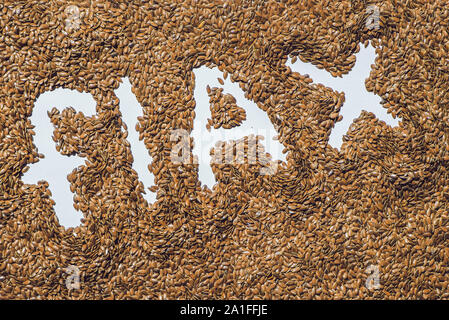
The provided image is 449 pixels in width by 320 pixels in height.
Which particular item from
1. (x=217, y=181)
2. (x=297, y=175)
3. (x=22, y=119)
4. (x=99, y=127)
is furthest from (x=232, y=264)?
(x=22, y=119)

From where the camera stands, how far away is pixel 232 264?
2387mm

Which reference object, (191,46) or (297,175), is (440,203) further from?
(191,46)

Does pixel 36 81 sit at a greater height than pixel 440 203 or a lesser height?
greater

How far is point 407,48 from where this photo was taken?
246 centimetres

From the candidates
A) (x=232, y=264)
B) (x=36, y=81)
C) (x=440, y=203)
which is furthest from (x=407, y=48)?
(x=36, y=81)

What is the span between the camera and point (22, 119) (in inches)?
96.3

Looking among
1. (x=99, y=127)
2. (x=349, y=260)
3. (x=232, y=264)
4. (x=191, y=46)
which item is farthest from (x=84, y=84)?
(x=349, y=260)

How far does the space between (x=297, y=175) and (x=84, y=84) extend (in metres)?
1.37

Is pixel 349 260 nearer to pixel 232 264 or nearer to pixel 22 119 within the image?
pixel 232 264

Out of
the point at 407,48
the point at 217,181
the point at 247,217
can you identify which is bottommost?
the point at 247,217

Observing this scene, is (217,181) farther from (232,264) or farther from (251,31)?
(251,31)

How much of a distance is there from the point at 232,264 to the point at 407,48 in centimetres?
164

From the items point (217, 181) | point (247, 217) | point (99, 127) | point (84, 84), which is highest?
point (84, 84)

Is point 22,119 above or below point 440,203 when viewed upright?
above
